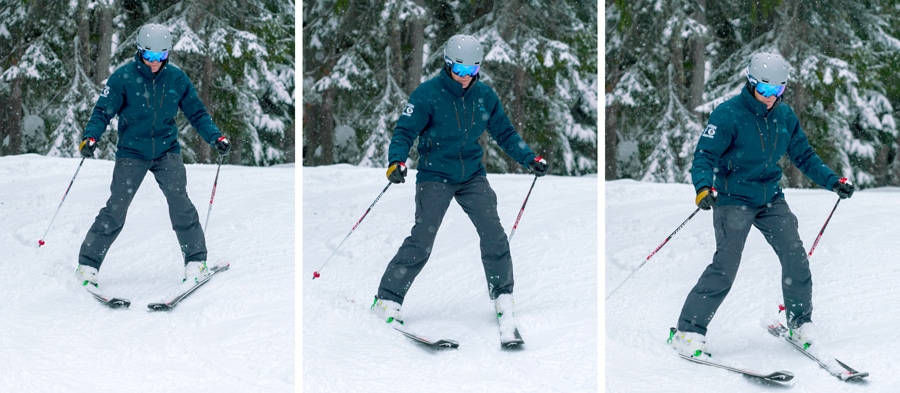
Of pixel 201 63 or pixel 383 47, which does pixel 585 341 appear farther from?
pixel 201 63

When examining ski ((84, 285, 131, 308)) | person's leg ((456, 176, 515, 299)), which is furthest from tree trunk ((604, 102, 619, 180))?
ski ((84, 285, 131, 308))

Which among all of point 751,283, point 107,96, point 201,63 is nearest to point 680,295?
point 751,283

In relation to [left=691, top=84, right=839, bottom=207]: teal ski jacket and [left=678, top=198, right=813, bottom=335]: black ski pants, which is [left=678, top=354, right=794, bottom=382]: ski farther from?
[left=691, top=84, right=839, bottom=207]: teal ski jacket

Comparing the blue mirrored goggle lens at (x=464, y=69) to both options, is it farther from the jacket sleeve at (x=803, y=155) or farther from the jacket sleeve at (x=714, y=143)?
the jacket sleeve at (x=803, y=155)

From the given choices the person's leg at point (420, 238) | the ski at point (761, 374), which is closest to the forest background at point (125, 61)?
the person's leg at point (420, 238)

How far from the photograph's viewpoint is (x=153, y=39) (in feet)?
11.2

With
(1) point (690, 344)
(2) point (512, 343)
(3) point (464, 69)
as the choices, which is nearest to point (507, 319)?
(2) point (512, 343)

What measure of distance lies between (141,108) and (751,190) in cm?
234

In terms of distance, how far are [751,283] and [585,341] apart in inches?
34.7

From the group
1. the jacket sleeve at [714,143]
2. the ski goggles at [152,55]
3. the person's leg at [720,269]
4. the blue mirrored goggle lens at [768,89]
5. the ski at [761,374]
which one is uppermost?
the ski goggles at [152,55]

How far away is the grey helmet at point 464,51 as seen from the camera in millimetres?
2963

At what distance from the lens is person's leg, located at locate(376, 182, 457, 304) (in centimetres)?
307

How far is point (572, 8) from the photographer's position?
555 cm

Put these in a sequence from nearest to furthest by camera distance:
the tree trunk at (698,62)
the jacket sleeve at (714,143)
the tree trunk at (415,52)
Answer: the jacket sleeve at (714,143) < the tree trunk at (415,52) < the tree trunk at (698,62)
